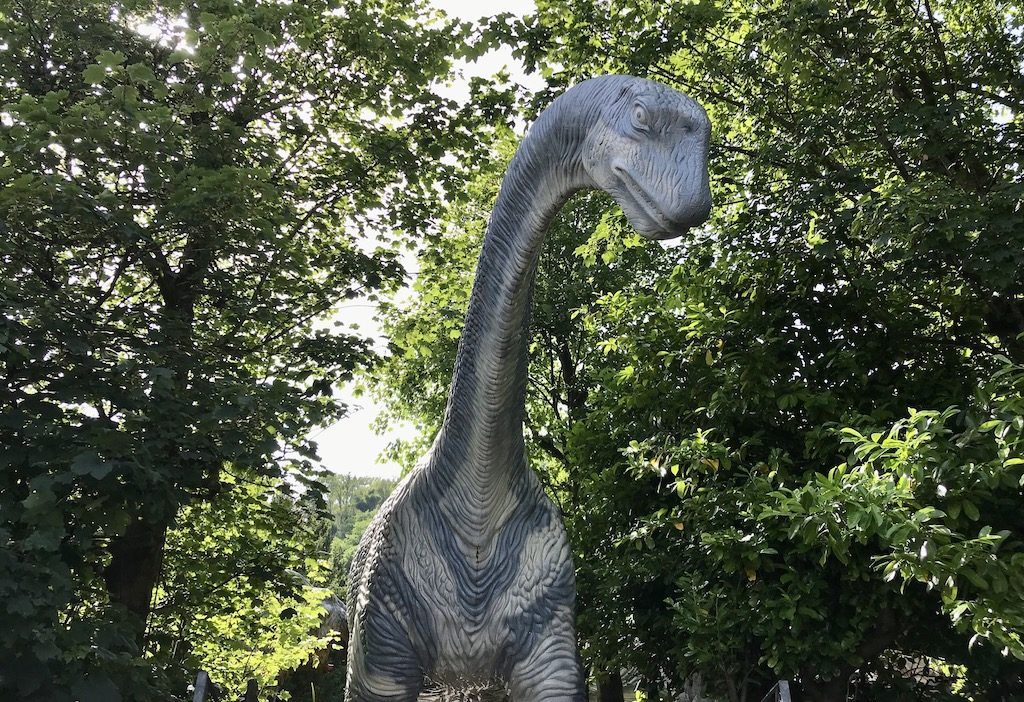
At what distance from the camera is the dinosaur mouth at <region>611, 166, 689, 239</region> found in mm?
1923

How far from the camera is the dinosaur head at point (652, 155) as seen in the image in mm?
1906

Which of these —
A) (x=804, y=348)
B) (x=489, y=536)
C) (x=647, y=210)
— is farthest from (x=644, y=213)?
(x=804, y=348)

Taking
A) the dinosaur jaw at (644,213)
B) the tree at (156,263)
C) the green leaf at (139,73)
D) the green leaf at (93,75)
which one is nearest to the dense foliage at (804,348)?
the tree at (156,263)

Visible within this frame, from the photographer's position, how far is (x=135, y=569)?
6.70 m

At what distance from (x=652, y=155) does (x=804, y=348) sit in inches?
170

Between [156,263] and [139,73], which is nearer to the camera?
[139,73]

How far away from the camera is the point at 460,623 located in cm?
262

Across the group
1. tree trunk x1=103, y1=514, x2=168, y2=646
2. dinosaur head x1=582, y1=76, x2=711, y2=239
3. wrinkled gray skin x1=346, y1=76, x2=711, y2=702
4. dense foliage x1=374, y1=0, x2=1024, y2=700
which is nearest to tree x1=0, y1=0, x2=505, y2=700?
tree trunk x1=103, y1=514, x2=168, y2=646

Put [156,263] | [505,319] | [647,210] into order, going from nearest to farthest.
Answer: [647,210]
[505,319]
[156,263]

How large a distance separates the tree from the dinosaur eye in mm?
3355

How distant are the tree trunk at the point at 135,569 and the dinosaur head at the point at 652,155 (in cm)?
540

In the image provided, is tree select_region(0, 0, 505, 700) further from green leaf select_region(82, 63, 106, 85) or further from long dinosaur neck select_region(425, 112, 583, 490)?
long dinosaur neck select_region(425, 112, 583, 490)

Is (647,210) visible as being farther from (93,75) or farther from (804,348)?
(93,75)

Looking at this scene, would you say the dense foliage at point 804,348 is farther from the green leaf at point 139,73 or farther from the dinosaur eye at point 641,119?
the green leaf at point 139,73
